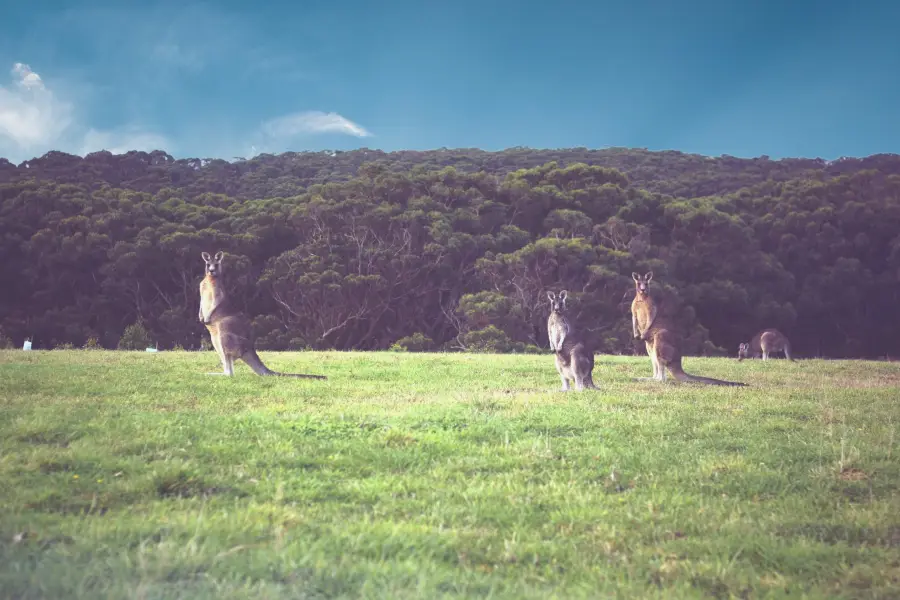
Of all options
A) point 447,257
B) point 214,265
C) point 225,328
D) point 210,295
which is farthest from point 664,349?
point 447,257

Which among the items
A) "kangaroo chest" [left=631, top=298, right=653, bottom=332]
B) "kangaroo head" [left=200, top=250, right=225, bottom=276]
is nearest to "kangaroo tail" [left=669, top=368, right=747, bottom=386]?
"kangaroo chest" [left=631, top=298, right=653, bottom=332]

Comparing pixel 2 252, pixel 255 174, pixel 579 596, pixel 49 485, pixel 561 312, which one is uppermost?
pixel 255 174

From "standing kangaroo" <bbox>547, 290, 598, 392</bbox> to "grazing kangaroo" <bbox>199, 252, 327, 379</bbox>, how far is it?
391 centimetres

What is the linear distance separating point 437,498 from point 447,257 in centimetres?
2889

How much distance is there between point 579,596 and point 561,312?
8590 millimetres

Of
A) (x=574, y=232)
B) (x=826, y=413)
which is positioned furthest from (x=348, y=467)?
(x=574, y=232)

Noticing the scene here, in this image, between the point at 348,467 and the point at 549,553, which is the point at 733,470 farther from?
the point at 348,467

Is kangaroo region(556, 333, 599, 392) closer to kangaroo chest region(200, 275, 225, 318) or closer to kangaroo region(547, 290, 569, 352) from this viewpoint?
kangaroo region(547, 290, 569, 352)

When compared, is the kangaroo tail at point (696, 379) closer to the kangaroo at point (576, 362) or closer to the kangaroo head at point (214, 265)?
the kangaroo at point (576, 362)

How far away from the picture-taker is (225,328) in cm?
1223

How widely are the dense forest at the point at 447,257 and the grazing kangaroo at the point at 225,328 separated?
46.0 ft

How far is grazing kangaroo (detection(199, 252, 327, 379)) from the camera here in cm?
1208

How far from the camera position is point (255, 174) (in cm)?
4819

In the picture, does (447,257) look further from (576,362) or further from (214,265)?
(576,362)
